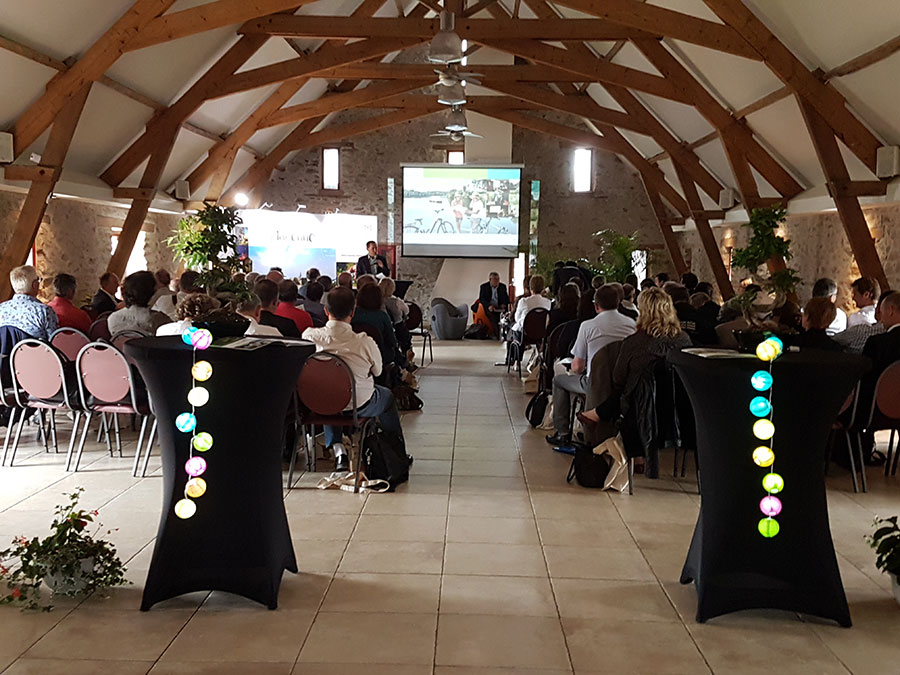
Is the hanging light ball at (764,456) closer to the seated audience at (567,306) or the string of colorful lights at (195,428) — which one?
the string of colorful lights at (195,428)

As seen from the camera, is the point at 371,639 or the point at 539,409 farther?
the point at 539,409

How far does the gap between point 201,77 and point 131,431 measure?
5865 mm

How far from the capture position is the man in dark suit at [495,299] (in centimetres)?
1472

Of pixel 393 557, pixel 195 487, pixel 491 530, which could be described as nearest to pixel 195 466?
pixel 195 487

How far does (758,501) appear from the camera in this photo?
307cm

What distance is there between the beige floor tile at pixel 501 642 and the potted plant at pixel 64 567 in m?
1.34

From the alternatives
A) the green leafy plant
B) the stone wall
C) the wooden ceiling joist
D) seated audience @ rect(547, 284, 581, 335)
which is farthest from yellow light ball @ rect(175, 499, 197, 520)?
the green leafy plant

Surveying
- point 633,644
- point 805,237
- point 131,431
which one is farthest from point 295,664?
point 805,237

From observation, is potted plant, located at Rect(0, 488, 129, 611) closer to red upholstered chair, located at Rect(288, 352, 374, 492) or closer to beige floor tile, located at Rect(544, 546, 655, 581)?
red upholstered chair, located at Rect(288, 352, 374, 492)

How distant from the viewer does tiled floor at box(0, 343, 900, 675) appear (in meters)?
2.80

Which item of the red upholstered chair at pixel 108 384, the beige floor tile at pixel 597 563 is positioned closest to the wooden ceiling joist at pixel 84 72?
the red upholstered chair at pixel 108 384

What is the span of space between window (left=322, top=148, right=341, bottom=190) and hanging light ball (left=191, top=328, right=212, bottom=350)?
14.4m

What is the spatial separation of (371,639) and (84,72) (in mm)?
7383

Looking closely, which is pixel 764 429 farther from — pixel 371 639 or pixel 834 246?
pixel 834 246
